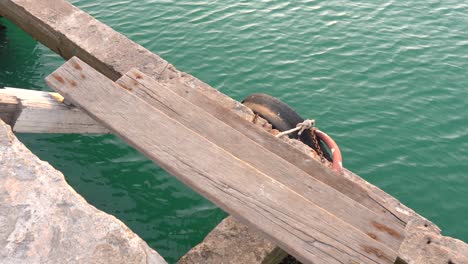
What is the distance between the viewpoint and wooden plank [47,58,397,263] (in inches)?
105

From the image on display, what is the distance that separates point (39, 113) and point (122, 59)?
1572 mm

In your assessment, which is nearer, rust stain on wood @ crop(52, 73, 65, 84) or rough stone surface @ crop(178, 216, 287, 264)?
rough stone surface @ crop(178, 216, 287, 264)

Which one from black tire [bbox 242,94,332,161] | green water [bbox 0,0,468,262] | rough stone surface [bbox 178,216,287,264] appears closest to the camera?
rough stone surface [bbox 178,216,287,264]

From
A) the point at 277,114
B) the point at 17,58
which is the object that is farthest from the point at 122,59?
the point at 17,58

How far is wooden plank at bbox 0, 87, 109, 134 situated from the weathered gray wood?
68cm

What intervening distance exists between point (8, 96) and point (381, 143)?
6.09 metres

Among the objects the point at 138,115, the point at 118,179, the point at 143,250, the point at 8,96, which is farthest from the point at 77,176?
the point at 143,250

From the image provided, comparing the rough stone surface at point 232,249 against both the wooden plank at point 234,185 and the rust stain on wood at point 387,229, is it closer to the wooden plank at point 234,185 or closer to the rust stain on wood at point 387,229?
the wooden plank at point 234,185

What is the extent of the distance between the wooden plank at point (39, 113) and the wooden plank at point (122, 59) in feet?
3.62

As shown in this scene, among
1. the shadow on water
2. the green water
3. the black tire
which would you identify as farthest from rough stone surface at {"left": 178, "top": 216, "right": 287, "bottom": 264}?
the shadow on water

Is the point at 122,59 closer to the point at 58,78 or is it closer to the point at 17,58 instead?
the point at 58,78

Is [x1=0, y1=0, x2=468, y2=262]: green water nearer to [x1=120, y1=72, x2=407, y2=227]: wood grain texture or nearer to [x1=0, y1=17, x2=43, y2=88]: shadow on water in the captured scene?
[x1=0, y1=17, x2=43, y2=88]: shadow on water

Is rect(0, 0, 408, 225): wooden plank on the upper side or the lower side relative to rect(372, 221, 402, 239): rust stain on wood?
upper

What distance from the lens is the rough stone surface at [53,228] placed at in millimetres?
2430
